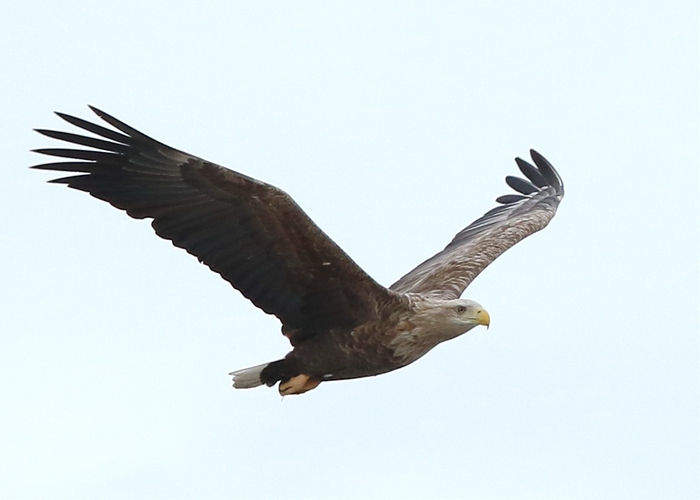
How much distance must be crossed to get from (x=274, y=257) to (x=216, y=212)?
52cm

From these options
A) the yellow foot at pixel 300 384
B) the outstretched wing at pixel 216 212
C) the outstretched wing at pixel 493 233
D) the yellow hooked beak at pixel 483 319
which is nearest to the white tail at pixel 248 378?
the yellow foot at pixel 300 384

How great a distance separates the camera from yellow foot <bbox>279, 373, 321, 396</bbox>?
38.4ft

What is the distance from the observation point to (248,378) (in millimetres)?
11891

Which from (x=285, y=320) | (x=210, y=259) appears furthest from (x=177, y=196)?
(x=285, y=320)

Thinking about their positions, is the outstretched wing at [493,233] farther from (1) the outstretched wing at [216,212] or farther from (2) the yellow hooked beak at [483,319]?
(1) the outstretched wing at [216,212]

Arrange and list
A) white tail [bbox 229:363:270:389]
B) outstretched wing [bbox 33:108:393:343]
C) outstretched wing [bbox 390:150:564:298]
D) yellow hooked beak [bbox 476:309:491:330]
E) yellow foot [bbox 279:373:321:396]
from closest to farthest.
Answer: outstretched wing [bbox 33:108:393:343] < yellow hooked beak [bbox 476:309:491:330] < yellow foot [bbox 279:373:321:396] < white tail [bbox 229:363:270:389] < outstretched wing [bbox 390:150:564:298]

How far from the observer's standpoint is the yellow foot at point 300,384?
11.7m

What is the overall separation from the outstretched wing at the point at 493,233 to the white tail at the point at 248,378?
1.56 metres

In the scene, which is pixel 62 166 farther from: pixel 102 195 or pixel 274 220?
pixel 274 220

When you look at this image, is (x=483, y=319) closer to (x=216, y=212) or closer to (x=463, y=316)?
(x=463, y=316)

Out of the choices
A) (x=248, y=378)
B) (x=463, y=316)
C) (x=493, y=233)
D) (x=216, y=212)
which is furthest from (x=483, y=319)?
(x=493, y=233)

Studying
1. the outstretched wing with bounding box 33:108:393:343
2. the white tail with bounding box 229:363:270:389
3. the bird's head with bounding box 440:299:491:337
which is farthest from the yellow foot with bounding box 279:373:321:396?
the bird's head with bounding box 440:299:491:337

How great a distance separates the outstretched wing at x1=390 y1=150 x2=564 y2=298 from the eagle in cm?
119

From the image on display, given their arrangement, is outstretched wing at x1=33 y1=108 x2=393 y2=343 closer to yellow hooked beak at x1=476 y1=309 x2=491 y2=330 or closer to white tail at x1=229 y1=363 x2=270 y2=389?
yellow hooked beak at x1=476 y1=309 x2=491 y2=330
